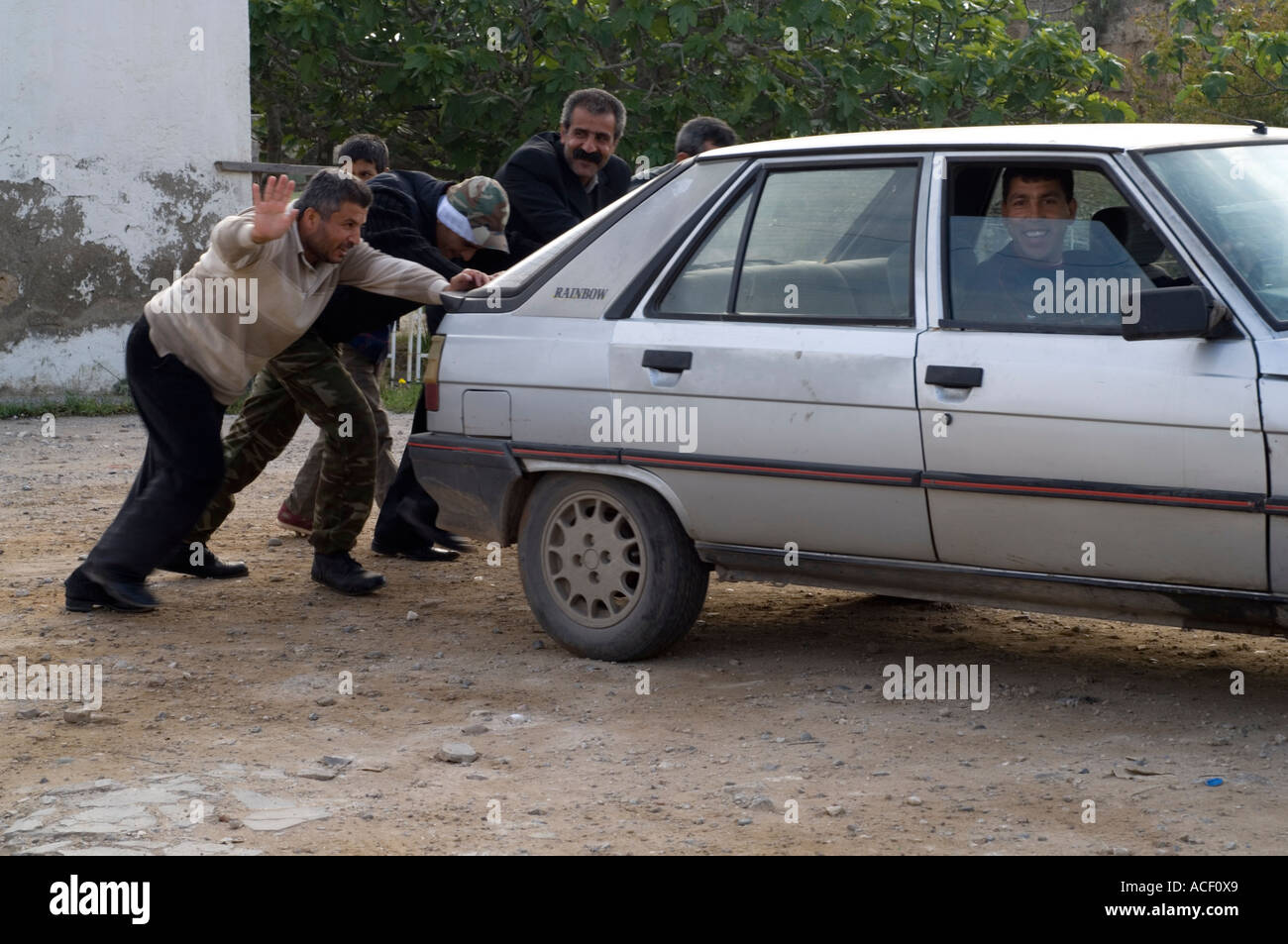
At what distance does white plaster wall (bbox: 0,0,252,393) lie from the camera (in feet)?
40.9

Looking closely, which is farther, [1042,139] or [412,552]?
[412,552]

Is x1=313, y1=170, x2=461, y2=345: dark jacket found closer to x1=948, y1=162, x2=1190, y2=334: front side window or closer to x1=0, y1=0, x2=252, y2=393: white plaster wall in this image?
x1=948, y1=162, x2=1190, y2=334: front side window

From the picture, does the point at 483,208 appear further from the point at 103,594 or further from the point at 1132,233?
the point at 1132,233

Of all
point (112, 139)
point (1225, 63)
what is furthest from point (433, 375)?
point (1225, 63)

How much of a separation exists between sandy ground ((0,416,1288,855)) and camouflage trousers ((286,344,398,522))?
0.89 metres

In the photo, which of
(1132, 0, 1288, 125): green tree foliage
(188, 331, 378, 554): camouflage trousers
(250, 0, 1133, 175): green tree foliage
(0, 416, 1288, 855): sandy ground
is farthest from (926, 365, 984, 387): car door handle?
(1132, 0, 1288, 125): green tree foliage

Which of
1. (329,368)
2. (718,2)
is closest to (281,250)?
(329,368)

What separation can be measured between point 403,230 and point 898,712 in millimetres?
3058

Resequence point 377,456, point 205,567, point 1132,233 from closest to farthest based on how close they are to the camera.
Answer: point 1132,233
point 205,567
point 377,456

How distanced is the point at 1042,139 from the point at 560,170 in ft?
9.86

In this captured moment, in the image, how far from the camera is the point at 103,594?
6496 mm

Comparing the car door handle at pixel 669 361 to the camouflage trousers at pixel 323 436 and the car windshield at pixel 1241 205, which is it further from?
the camouflage trousers at pixel 323 436

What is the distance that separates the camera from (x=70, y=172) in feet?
41.5

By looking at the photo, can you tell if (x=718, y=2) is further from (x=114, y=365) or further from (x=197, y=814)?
(x=197, y=814)
